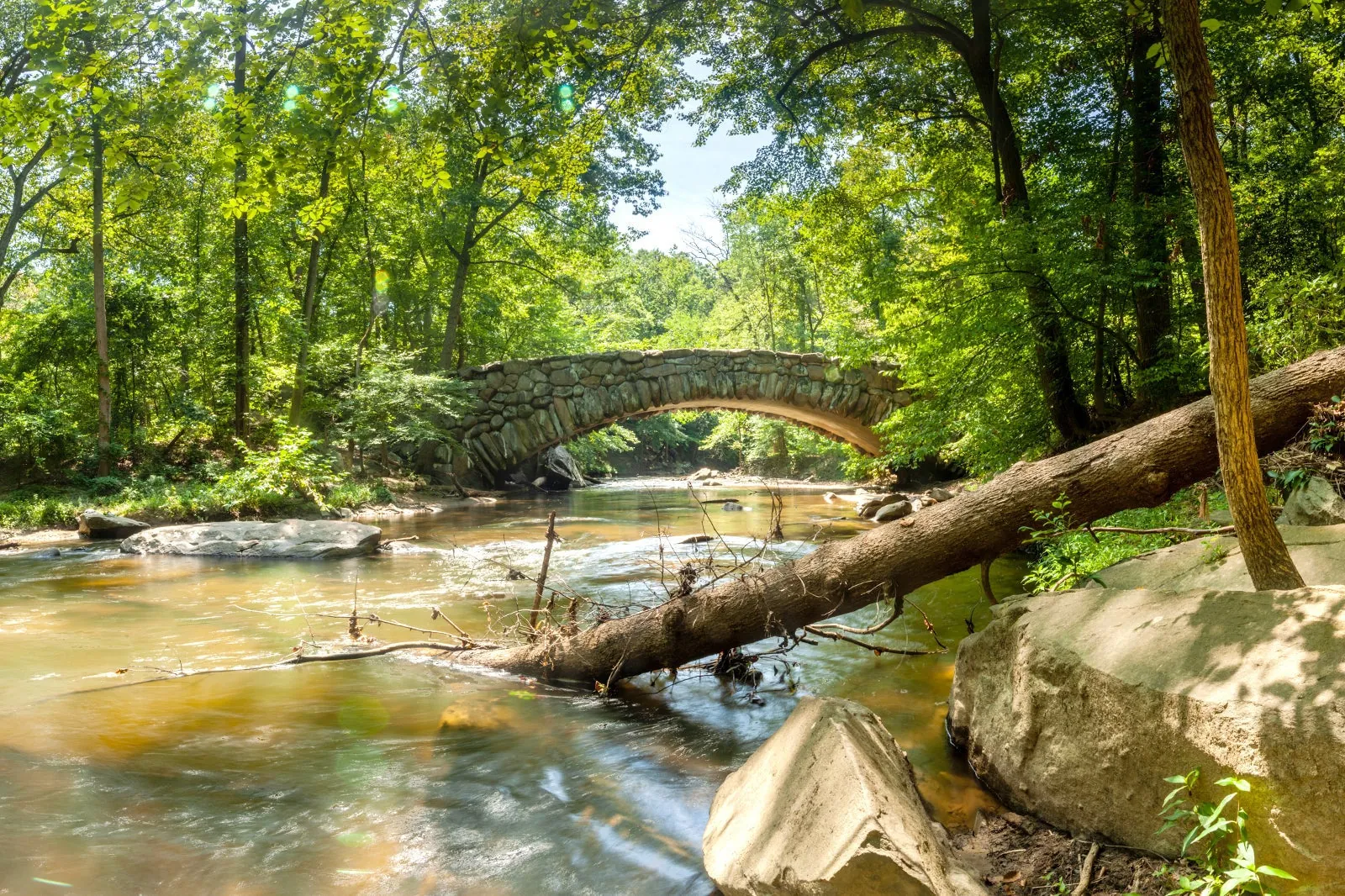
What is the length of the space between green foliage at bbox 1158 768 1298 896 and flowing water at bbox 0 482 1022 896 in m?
0.79

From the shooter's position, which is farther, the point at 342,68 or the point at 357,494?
the point at 357,494

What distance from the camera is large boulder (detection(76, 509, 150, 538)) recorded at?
8.98 m

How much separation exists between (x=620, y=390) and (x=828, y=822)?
14533mm

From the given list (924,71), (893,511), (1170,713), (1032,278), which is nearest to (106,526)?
(893,511)

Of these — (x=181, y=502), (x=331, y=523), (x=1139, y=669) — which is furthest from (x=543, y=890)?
(x=181, y=502)

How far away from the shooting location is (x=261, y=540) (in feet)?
27.3

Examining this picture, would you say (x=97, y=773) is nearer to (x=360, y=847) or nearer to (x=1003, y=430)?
(x=360, y=847)

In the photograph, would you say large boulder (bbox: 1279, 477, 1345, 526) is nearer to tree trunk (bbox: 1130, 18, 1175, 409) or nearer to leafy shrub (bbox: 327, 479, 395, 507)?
tree trunk (bbox: 1130, 18, 1175, 409)

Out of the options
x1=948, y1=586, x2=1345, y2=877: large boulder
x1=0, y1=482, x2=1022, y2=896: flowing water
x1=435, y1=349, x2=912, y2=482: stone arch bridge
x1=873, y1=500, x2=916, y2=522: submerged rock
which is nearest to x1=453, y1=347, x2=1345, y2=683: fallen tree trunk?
x1=0, y1=482, x2=1022, y2=896: flowing water

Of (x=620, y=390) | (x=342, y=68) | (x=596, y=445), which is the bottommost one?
(x=596, y=445)

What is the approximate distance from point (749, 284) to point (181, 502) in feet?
69.5

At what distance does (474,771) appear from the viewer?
3.09 m

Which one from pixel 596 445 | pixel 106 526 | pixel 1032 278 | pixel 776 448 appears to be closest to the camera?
pixel 1032 278

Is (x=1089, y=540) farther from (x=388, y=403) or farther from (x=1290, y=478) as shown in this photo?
(x=388, y=403)
